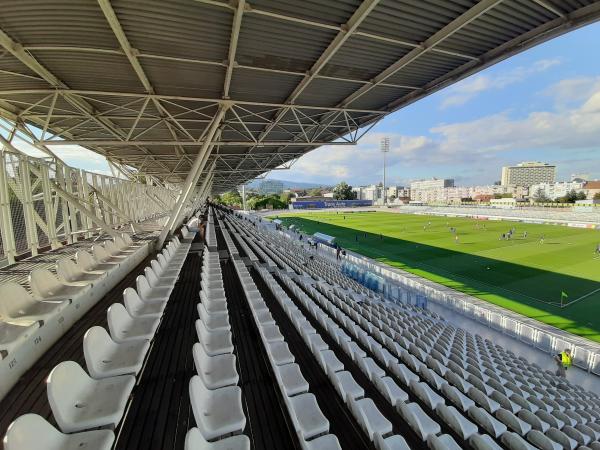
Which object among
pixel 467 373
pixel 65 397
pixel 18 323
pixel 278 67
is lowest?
pixel 467 373

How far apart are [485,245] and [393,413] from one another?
33.5 metres

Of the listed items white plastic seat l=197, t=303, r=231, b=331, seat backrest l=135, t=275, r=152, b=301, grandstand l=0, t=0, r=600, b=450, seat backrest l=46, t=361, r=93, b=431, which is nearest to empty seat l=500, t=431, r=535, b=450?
grandstand l=0, t=0, r=600, b=450

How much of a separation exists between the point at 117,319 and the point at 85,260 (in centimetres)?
321

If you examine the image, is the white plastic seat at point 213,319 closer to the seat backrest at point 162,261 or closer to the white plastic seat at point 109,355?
the white plastic seat at point 109,355

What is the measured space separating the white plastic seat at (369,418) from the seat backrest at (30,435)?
Result: 2848 millimetres

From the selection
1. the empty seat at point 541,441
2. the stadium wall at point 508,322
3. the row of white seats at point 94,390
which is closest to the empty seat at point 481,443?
the empty seat at point 541,441

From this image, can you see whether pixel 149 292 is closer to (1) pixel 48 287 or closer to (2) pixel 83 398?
(1) pixel 48 287

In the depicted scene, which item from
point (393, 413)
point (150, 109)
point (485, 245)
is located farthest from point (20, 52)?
point (485, 245)

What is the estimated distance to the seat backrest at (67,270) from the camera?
5.05 meters

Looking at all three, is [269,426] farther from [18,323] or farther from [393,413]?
[18,323]

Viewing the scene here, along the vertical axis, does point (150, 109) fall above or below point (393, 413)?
above

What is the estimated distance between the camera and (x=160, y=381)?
3643mm

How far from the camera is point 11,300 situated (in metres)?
3.70

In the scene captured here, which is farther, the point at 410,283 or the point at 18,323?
the point at 410,283
